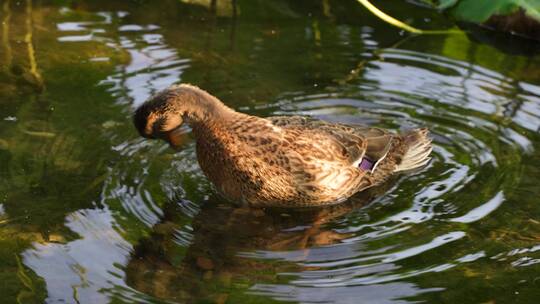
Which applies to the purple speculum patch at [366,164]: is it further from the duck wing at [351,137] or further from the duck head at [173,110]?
the duck head at [173,110]

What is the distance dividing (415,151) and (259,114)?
4.49 ft

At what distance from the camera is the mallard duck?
6.65m

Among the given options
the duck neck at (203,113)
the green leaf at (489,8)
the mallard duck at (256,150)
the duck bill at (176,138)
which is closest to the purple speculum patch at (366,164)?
the mallard duck at (256,150)

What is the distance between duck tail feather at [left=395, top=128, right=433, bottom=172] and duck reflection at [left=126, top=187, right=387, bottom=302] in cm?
49

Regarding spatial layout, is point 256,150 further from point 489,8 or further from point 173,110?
point 489,8

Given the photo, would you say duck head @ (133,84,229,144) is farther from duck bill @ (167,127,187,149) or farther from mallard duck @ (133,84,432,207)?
duck bill @ (167,127,187,149)

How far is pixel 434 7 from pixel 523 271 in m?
5.04

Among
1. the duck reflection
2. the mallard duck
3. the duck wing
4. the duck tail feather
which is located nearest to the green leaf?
the duck tail feather

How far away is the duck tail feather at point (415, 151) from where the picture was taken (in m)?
7.40

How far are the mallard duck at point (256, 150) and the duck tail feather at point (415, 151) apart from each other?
1.65 ft

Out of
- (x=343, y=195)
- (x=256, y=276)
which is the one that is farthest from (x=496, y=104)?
(x=256, y=276)

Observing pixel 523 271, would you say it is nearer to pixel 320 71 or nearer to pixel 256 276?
pixel 256 276

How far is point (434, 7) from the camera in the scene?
1045 centimetres

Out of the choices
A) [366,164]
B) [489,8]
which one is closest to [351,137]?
[366,164]
